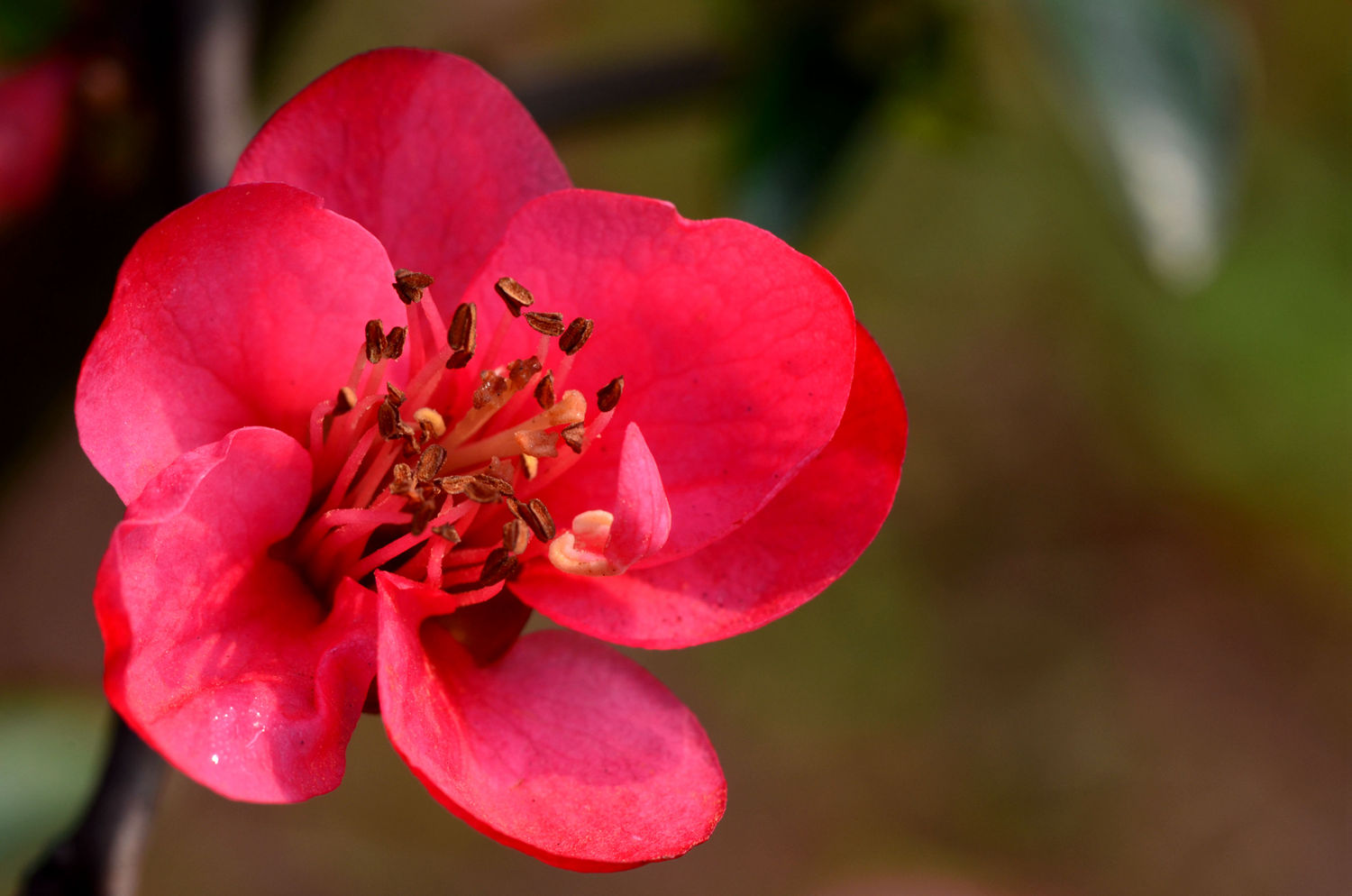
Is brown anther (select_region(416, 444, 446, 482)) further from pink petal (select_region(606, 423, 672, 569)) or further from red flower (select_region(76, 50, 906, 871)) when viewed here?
pink petal (select_region(606, 423, 672, 569))

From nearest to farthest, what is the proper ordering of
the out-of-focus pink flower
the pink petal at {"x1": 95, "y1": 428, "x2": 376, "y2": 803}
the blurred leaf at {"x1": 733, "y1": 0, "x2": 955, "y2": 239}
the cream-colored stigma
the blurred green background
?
1. the pink petal at {"x1": 95, "y1": 428, "x2": 376, "y2": 803}
2. the cream-colored stigma
3. the out-of-focus pink flower
4. the blurred leaf at {"x1": 733, "y1": 0, "x2": 955, "y2": 239}
5. the blurred green background

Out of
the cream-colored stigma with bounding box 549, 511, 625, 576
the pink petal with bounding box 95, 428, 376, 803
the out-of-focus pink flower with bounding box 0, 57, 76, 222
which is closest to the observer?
the pink petal with bounding box 95, 428, 376, 803

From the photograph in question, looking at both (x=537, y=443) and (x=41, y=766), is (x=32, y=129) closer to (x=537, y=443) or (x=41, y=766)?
(x=537, y=443)

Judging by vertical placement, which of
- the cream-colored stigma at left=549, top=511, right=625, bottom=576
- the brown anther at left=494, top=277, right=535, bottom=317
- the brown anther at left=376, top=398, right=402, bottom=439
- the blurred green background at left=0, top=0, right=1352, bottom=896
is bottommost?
the blurred green background at left=0, top=0, right=1352, bottom=896

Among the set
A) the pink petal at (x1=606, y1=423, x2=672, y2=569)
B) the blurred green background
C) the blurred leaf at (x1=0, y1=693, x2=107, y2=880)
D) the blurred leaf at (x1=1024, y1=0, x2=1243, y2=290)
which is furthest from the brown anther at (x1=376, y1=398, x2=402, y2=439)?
the blurred green background

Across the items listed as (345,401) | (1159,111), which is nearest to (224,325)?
(345,401)

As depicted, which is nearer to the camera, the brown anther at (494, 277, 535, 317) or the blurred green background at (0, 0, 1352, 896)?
the brown anther at (494, 277, 535, 317)

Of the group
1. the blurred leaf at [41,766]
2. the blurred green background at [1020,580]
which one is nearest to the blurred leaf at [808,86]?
the blurred green background at [1020,580]

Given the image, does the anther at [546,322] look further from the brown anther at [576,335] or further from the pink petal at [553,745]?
the pink petal at [553,745]
